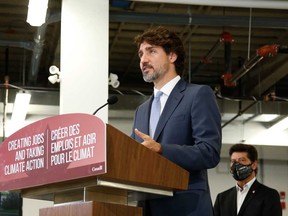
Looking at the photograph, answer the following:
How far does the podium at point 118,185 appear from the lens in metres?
1.83

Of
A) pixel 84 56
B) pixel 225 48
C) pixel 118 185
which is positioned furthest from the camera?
pixel 225 48

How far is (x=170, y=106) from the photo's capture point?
2.30 m

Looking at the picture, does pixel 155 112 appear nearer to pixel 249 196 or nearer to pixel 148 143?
pixel 148 143

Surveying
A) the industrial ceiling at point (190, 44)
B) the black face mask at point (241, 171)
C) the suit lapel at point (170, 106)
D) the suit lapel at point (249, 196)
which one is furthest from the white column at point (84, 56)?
the suit lapel at point (170, 106)

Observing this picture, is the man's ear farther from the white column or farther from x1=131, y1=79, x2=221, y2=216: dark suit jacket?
the white column

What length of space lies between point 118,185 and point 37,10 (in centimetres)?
337

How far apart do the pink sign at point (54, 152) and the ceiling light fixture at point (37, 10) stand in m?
3.05

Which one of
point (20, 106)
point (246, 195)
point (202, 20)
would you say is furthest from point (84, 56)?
point (20, 106)

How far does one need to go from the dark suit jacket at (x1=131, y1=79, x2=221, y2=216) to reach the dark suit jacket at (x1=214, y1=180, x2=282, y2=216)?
205 cm

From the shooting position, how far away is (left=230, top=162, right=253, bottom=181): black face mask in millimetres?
4438

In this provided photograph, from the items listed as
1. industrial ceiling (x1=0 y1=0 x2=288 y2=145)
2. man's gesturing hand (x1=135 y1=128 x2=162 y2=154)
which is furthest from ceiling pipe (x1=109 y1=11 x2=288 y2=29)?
man's gesturing hand (x1=135 y1=128 x2=162 y2=154)

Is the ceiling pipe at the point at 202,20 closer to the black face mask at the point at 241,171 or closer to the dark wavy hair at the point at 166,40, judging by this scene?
the black face mask at the point at 241,171

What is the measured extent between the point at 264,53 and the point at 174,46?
12.8 feet

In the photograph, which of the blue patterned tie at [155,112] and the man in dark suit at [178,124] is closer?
the man in dark suit at [178,124]
